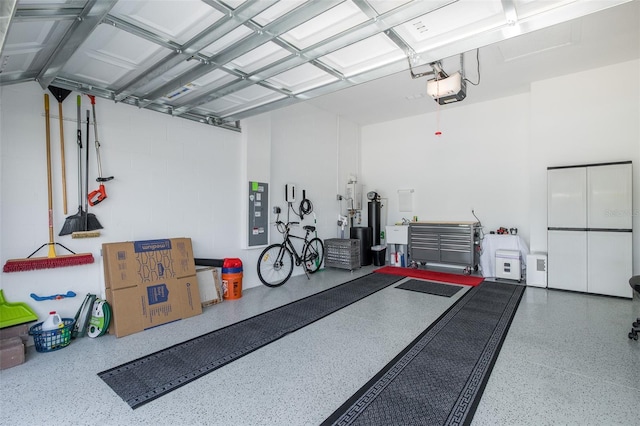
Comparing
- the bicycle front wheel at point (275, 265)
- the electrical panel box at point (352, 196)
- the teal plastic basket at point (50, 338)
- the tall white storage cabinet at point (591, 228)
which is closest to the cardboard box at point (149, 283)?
the teal plastic basket at point (50, 338)

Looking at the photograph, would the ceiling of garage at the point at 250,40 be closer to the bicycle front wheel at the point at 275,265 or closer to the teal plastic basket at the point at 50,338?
the teal plastic basket at the point at 50,338

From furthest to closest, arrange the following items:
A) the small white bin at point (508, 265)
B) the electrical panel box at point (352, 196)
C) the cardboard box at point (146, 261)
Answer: the electrical panel box at point (352, 196) → the small white bin at point (508, 265) → the cardboard box at point (146, 261)

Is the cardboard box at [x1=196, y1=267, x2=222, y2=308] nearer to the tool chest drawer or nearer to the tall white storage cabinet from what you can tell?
the tool chest drawer

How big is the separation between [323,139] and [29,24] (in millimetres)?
4922

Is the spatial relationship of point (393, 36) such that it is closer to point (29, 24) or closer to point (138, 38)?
point (138, 38)

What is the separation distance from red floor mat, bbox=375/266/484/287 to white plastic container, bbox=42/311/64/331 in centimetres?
490

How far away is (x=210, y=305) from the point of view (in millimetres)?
4039

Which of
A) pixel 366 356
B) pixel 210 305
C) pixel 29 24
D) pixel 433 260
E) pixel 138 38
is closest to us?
pixel 29 24

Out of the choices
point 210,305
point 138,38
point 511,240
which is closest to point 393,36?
point 138,38

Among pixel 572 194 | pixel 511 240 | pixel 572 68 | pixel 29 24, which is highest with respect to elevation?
pixel 572 68

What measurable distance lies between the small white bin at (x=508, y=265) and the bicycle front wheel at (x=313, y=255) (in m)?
3.31

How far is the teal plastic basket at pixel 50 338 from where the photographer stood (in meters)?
2.66

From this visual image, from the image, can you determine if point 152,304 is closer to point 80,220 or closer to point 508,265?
point 80,220

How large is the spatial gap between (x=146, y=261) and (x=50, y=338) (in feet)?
3.39
